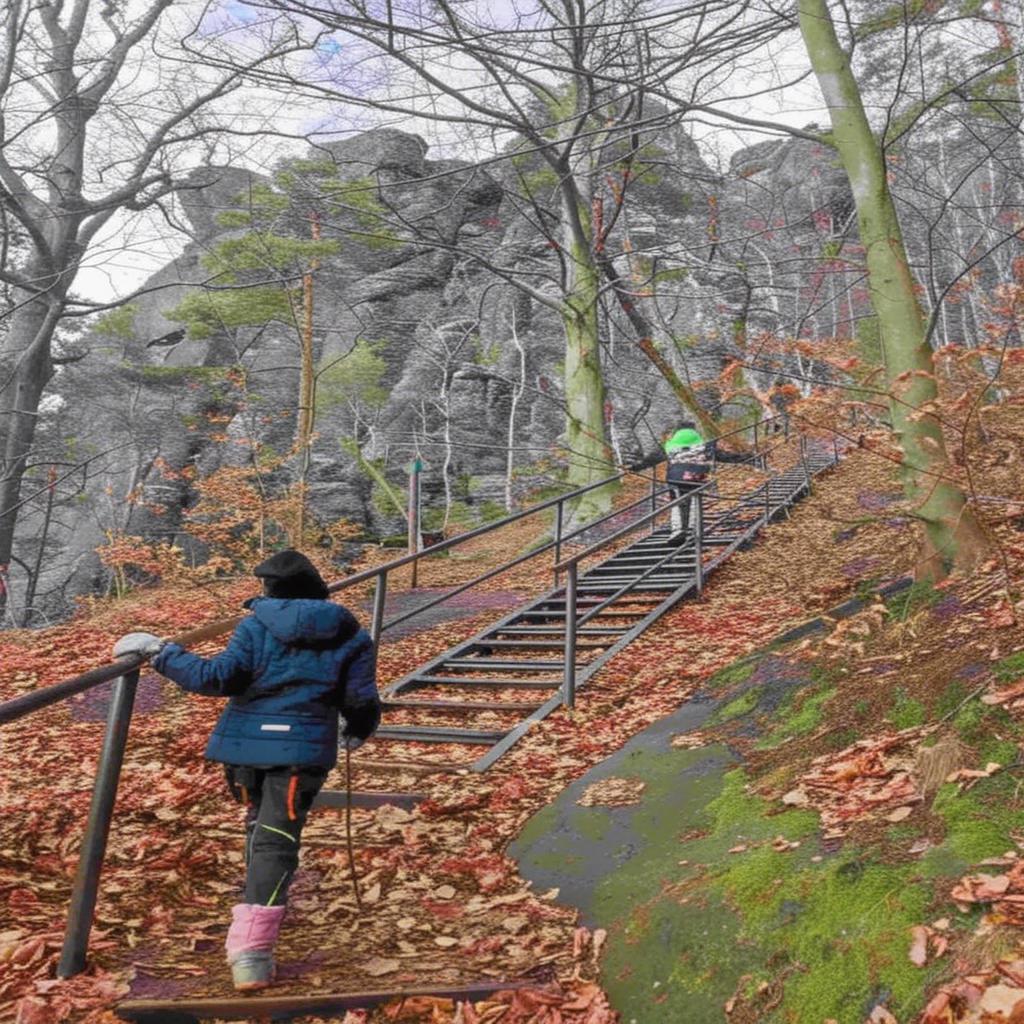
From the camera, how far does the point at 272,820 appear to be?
3.03m

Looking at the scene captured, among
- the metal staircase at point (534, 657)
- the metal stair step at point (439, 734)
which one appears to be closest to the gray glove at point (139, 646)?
the metal staircase at point (534, 657)

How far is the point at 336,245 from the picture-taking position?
22.4 meters

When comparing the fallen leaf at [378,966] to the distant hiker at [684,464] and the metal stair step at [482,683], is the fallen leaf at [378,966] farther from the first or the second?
the distant hiker at [684,464]

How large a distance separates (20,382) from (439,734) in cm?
933

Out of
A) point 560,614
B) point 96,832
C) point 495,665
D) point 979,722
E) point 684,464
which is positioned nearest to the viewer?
point 96,832

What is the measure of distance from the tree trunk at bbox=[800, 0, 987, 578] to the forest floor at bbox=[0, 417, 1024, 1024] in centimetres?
33

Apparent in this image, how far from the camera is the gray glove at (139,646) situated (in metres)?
2.90

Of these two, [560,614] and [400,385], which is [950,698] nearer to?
[560,614]

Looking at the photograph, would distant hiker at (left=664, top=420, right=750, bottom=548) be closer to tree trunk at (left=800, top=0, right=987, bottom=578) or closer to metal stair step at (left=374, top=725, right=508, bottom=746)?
tree trunk at (left=800, top=0, right=987, bottom=578)

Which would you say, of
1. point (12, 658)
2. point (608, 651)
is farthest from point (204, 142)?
point (608, 651)

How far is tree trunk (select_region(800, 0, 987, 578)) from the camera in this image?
5.40m

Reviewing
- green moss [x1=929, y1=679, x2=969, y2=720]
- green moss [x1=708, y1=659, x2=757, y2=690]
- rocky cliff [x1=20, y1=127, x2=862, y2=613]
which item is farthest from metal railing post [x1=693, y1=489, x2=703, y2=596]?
rocky cliff [x1=20, y1=127, x2=862, y2=613]

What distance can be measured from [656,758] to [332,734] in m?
2.09

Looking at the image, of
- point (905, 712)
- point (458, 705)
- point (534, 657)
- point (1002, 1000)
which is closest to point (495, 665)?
point (534, 657)
